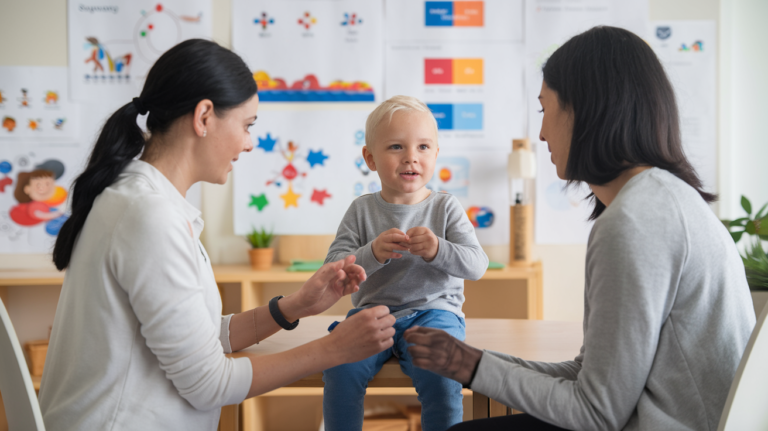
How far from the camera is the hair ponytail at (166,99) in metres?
1.11

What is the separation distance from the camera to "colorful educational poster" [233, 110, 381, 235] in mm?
3236

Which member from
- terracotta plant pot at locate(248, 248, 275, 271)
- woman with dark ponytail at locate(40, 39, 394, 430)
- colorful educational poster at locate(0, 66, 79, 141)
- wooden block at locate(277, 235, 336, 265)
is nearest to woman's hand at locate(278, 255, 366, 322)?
woman with dark ponytail at locate(40, 39, 394, 430)

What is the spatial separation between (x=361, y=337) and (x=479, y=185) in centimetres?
229

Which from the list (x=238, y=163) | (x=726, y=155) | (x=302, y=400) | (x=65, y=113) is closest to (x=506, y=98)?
(x=726, y=155)

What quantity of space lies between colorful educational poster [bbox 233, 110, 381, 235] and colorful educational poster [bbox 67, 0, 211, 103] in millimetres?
768

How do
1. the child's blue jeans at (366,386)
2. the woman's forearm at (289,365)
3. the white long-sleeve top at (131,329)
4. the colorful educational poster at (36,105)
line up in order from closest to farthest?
the white long-sleeve top at (131,329)
the woman's forearm at (289,365)
the child's blue jeans at (366,386)
the colorful educational poster at (36,105)

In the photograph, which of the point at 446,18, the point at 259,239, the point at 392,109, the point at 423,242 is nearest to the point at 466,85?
the point at 446,18

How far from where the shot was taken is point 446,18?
325 centimetres

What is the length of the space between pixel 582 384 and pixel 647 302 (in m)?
0.20

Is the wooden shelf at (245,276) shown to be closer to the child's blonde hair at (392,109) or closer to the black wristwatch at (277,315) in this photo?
the child's blonde hair at (392,109)

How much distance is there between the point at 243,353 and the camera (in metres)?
1.33

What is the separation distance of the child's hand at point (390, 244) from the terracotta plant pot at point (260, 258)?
1.73 m

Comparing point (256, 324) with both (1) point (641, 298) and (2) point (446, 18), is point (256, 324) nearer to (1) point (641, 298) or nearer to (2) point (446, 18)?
(1) point (641, 298)

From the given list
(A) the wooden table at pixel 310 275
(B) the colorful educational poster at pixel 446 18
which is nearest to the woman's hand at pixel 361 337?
(A) the wooden table at pixel 310 275
